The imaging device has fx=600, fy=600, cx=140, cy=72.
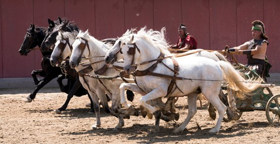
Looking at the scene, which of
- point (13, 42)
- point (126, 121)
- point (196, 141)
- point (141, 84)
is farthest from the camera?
point (13, 42)

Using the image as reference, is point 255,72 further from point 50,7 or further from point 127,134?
point 50,7

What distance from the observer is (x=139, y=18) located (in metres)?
19.9

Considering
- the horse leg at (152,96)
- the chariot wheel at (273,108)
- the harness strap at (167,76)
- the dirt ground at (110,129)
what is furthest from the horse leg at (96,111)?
the chariot wheel at (273,108)

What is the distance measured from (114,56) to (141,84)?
0.65 meters

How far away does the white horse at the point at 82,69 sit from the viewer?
441 inches

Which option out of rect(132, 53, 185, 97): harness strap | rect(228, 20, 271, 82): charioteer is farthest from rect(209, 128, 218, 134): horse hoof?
rect(228, 20, 271, 82): charioteer

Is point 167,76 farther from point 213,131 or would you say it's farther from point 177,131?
point 213,131

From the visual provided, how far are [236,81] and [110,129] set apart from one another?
2483mm

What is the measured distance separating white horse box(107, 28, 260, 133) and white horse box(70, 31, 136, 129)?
1.08m

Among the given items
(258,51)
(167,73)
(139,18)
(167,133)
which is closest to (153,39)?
(167,73)

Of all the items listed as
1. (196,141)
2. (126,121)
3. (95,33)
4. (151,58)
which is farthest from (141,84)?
(95,33)

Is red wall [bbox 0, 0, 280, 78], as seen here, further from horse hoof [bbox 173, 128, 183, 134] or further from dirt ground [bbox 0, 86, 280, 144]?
horse hoof [bbox 173, 128, 183, 134]

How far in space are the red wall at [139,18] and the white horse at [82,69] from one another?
8059mm

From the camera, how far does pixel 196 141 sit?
927cm
